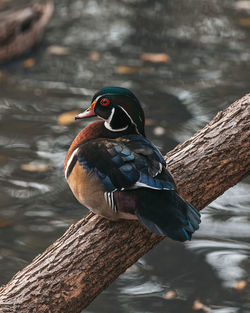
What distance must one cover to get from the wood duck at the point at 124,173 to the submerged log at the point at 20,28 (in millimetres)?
3580

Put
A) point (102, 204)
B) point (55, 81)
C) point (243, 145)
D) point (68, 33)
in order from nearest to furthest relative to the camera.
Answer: point (102, 204) < point (243, 145) < point (55, 81) < point (68, 33)

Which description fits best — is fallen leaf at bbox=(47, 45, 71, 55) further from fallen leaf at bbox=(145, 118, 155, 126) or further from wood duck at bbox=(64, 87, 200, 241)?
wood duck at bbox=(64, 87, 200, 241)

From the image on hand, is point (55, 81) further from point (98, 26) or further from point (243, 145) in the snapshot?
point (243, 145)

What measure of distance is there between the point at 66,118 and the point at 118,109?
2672mm

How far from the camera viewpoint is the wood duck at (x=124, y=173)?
89.7 inches

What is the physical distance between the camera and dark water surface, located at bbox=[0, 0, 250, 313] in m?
3.44

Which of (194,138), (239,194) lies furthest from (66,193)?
(194,138)

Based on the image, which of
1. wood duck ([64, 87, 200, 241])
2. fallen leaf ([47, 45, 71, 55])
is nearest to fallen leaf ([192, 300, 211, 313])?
wood duck ([64, 87, 200, 241])

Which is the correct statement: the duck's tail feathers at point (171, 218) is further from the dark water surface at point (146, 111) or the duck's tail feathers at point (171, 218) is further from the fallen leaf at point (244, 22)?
the fallen leaf at point (244, 22)

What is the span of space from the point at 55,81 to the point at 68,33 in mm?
1195

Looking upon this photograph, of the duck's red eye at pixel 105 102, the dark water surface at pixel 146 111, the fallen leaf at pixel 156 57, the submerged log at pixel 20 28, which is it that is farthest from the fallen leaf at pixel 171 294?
the submerged log at pixel 20 28

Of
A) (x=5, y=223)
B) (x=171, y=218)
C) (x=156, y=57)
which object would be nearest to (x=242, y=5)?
(x=156, y=57)

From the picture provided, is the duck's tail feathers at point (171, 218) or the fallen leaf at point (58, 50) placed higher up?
the duck's tail feathers at point (171, 218)

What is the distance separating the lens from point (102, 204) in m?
2.47
